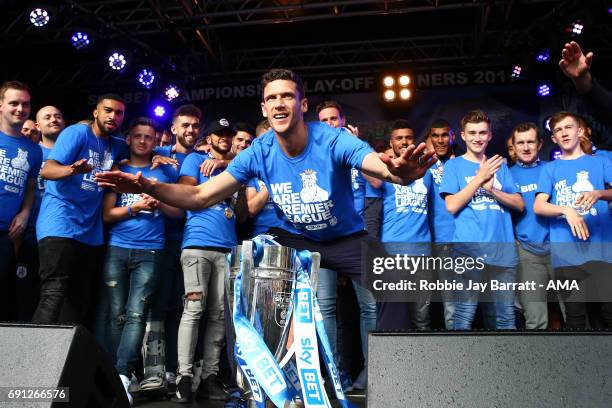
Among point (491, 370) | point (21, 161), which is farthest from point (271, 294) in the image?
point (21, 161)

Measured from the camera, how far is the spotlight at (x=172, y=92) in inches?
416

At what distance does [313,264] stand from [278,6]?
7051mm

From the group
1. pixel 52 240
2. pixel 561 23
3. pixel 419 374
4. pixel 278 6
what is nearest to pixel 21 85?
pixel 52 240

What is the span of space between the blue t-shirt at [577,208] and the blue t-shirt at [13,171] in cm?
365

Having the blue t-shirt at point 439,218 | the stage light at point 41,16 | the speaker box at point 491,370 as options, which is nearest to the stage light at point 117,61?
the stage light at point 41,16

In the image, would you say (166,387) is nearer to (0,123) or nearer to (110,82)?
(0,123)

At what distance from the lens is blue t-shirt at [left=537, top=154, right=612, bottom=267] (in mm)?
4199

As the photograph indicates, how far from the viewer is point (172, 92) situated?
34.7 ft

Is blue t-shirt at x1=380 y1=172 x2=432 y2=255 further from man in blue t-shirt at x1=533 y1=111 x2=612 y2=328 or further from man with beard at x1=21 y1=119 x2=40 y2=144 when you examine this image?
man with beard at x1=21 y1=119 x2=40 y2=144

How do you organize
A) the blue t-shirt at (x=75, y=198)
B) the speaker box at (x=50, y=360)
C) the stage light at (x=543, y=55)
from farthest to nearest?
the stage light at (x=543, y=55) → the blue t-shirt at (x=75, y=198) → the speaker box at (x=50, y=360)

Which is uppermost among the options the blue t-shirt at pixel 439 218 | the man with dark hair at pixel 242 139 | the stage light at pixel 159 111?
the stage light at pixel 159 111

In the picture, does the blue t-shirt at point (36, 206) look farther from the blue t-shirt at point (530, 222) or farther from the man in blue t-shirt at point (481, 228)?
the blue t-shirt at point (530, 222)

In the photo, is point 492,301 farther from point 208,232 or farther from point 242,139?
point 242,139

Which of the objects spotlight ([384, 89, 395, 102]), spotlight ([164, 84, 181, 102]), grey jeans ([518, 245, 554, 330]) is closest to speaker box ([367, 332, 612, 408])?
grey jeans ([518, 245, 554, 330])
